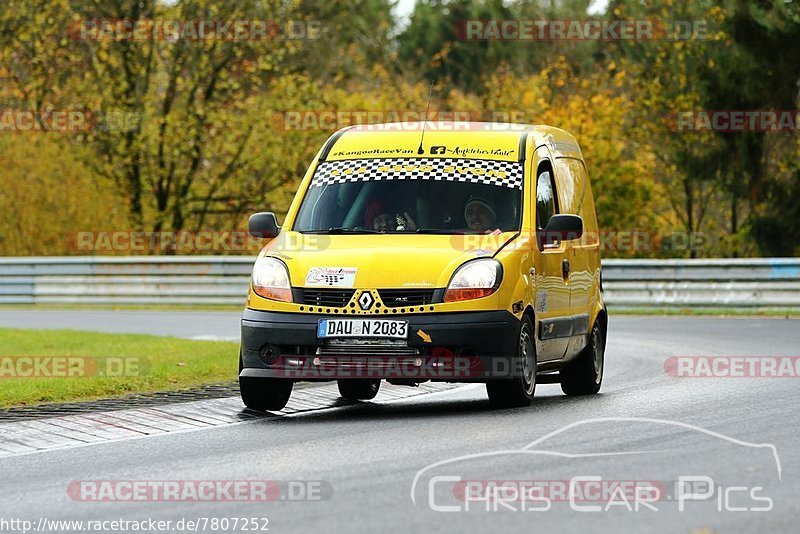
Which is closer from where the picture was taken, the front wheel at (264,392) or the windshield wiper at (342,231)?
the front wheel at (264,392)

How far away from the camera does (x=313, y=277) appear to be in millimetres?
11570

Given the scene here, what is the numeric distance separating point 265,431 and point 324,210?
7.79ft

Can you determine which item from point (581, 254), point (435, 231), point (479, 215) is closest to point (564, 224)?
point (479, 215)

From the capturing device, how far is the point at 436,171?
41.4 ft

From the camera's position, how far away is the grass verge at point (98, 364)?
13409 mm

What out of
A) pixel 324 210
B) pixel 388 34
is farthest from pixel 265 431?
pixel 388 34

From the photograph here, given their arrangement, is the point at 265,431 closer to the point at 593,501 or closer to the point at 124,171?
the point at 593,501

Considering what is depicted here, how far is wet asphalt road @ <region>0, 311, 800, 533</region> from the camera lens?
7211mm

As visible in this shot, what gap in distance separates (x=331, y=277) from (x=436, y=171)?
1.58 metres
